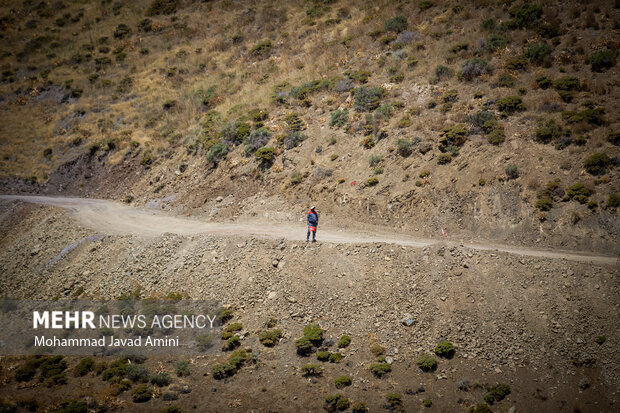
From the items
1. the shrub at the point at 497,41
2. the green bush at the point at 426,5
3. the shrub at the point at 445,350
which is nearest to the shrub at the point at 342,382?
the shrub at the point at 445,350

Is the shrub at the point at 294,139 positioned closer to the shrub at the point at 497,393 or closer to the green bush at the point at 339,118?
the green bush at the point at 339,118

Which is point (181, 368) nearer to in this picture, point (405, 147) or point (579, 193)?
point (405, 147)

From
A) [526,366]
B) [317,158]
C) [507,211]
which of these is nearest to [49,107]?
[317,158]

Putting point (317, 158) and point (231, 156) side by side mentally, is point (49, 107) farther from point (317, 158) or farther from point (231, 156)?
point (317, 158)

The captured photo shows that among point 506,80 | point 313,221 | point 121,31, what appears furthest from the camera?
point 121,31

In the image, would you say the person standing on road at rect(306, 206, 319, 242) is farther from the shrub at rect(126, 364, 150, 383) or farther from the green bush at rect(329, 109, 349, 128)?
the green bush at rect(329, 109, 349, 128)

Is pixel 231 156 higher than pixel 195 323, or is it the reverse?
pixel 231 156

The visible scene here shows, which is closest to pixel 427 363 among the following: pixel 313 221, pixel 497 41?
pixel 313 221
